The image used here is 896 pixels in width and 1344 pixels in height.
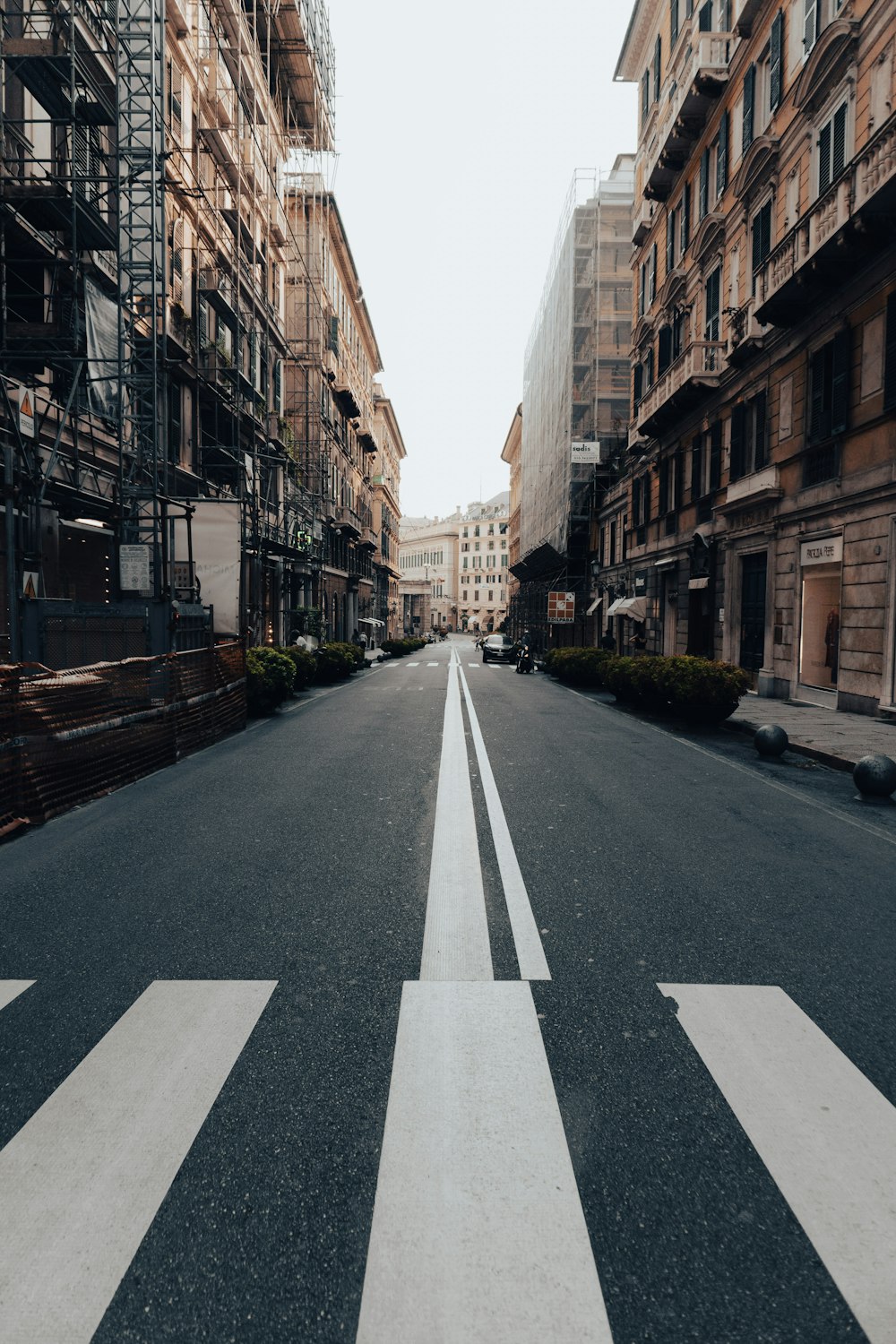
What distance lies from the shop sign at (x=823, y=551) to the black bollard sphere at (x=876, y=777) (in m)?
9.16

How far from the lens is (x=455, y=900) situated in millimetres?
4387

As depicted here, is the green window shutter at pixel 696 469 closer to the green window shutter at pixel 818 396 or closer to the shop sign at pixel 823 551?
the green window shutter at pixel 818 396

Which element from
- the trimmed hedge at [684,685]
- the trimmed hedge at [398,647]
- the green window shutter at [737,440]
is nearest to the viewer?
the trimmed hedge at [684,685]

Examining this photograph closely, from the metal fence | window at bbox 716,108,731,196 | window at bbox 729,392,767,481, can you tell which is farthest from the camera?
window at bbox 716,108,731,196

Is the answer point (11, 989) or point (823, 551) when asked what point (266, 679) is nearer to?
point (11, 989)

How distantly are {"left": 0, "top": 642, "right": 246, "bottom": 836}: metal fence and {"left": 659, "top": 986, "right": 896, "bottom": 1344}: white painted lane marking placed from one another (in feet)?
16.8

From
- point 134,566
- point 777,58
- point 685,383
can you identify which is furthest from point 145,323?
point 777,58

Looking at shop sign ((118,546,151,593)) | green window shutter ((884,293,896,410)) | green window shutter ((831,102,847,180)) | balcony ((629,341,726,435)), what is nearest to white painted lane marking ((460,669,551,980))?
shop sign ((118,546,151,593))

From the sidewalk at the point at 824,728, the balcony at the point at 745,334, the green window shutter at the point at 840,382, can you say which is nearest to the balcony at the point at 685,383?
the balcony at the point at 745,334

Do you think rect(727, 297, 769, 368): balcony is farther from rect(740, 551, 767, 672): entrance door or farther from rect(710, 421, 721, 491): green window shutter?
rect(740, 551, 767, 672): entrance door

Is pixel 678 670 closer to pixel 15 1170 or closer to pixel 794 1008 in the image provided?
pixel 794 1008

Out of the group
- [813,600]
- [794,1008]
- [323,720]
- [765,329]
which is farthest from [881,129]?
[794,1008]

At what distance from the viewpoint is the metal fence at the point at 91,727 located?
20.1 ft

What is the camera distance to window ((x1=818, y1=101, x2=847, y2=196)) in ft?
50.0
